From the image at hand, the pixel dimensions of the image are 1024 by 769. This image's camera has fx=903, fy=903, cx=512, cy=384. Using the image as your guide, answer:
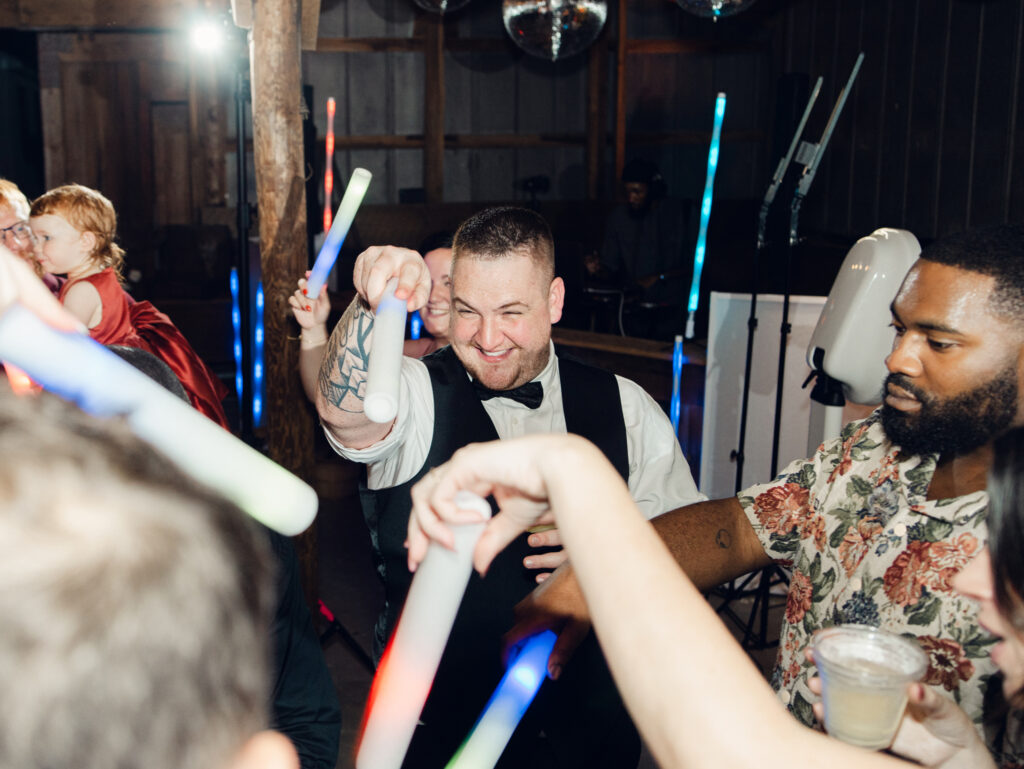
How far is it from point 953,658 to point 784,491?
15.5 inches

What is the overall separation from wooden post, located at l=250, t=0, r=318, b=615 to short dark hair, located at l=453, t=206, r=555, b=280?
1.03 m

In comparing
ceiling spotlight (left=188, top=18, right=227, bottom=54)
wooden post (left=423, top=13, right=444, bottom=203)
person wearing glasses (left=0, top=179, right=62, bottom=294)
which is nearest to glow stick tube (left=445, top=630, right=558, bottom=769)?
person wearing glasses (left=0, top=179, right=62, bottom=294)

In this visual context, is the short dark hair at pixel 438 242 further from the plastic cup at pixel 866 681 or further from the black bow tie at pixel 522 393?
the plastic cup at pixel 866 681

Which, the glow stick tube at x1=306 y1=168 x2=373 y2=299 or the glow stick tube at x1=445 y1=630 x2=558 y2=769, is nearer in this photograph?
the glow stick tube at x1=445 y1=630 x2=558 y2=769

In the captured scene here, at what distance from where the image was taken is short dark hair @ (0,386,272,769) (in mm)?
510

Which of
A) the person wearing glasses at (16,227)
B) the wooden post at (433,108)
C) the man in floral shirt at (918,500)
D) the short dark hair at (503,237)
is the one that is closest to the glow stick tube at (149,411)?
the man in floral shirt at (918,500)

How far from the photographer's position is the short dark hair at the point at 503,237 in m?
1.80

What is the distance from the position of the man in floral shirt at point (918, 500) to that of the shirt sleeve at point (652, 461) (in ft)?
0.87

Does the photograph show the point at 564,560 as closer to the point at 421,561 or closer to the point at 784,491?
the point at 784,491

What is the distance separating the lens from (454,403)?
1815 millimetres

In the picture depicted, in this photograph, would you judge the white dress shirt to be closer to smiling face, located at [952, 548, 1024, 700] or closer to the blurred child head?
smiling face, located at [952, 548, 1024, 700]

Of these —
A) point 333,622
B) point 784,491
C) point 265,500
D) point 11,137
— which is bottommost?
point 333,622

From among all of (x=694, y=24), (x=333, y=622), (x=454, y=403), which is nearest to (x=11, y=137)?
(x=694, y=24)

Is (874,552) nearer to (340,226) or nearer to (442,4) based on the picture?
(340,226)
